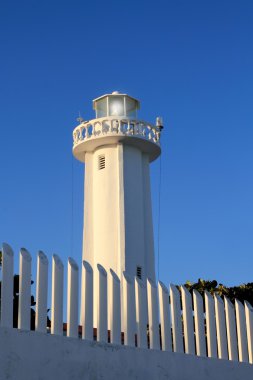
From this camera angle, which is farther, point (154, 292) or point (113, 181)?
point (113, 181)

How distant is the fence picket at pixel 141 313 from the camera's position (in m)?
10.0

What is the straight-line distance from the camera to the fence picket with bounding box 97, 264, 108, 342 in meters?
9.51

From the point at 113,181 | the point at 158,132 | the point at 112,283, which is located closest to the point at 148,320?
the point at 112,283

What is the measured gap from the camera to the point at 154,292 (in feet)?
34.0

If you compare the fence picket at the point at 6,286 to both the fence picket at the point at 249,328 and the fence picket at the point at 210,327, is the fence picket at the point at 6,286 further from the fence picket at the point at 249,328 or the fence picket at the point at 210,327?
the fence picket at the point at 249,328

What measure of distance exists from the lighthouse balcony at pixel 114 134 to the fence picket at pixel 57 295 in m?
11.6

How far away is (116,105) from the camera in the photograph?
2148 centimetres

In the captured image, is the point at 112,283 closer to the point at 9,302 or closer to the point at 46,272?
the point at 46,272

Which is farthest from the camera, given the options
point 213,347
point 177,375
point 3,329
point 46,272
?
point 213,347

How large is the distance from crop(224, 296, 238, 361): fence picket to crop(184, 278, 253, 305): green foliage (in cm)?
944

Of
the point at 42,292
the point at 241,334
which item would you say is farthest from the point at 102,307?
the point at 241,334

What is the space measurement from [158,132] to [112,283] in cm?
1198

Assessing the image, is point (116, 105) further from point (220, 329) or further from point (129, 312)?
point (129, 312)

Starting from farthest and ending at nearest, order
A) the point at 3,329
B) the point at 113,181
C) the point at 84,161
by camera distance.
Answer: the point at 84,161 < the point at 113,181 < the point at 3,329
